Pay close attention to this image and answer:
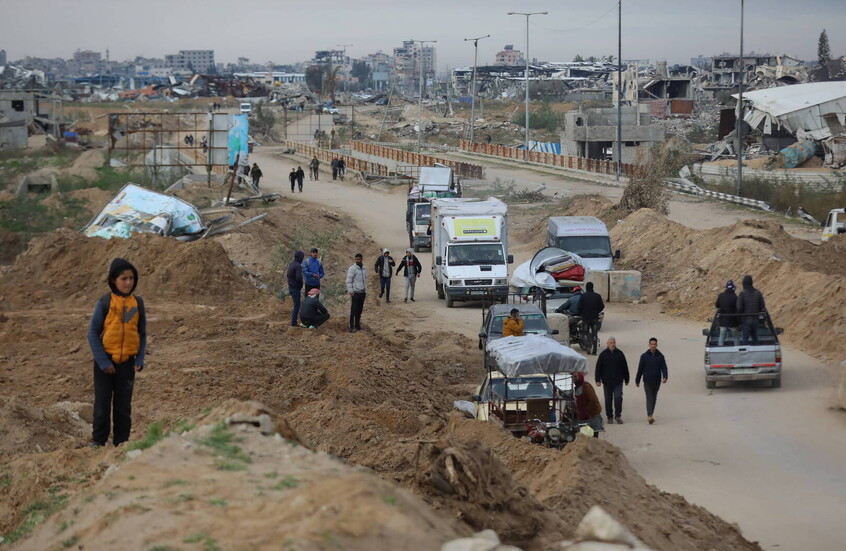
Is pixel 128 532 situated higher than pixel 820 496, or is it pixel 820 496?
pixel 128 532

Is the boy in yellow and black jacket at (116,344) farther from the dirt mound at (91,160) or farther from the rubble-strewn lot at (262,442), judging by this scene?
the dirt mound at (91,160)

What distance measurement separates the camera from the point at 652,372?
677 inches

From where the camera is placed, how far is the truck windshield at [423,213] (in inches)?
1604

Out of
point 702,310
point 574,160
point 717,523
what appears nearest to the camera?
point 717,523

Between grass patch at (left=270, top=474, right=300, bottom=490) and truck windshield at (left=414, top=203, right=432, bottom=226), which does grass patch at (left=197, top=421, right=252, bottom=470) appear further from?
truck windshield at (left=414, top=203, right=432, bottom=226)

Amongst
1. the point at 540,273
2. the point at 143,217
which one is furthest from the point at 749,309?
the point at 143,217

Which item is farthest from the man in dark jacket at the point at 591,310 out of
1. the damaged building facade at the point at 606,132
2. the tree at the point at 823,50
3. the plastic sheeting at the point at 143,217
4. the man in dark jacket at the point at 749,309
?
the tree at the point at 823,50

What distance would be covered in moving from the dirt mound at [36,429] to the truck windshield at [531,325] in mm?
9178

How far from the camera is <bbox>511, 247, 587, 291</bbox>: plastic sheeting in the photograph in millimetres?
25766

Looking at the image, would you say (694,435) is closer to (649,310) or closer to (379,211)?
(649,310)

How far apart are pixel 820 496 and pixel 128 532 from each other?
32.1 feet

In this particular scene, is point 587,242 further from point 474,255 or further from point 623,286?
point 474,255

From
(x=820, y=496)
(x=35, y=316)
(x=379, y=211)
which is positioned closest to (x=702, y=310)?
(x=820, y=496)

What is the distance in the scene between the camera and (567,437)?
14.1m
